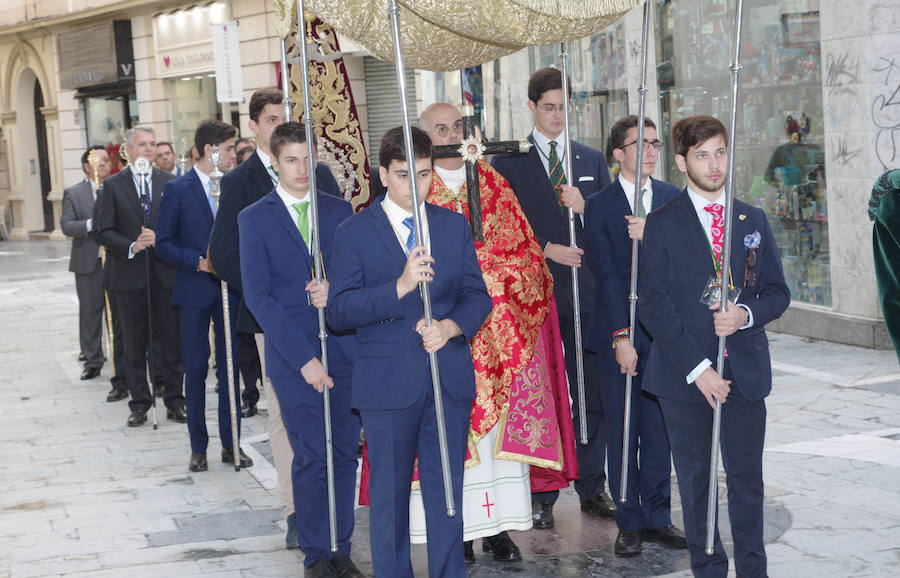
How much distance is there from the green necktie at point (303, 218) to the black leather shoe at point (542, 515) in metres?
1.83

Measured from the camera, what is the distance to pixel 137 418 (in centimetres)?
961

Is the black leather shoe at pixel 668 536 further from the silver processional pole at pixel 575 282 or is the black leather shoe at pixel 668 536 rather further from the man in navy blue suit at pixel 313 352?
the man in navy blue suit at pixel 313 352

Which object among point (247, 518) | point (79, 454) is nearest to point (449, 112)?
point (247, 518)

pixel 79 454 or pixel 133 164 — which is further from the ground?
pixel 133 164

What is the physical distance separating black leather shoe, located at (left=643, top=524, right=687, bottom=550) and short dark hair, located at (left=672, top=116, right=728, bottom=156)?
194 cm

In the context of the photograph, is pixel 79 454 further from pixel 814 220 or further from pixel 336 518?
pixel 814 220

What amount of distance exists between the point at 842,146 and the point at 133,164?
6001mm

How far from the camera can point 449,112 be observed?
5.86m

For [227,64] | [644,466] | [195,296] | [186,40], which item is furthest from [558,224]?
[186,40]

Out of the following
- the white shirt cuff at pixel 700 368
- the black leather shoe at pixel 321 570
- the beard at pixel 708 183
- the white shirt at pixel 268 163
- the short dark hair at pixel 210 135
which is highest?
the short dark hair at pixel 210 135

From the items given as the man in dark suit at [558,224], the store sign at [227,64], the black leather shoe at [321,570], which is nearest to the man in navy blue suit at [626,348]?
the man in dark suit at [558,224]

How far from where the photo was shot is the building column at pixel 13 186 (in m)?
35.9

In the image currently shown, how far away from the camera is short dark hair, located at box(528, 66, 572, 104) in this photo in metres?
6.42

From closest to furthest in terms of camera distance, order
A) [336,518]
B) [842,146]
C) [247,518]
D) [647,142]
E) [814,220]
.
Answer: [336,518], [647,142], [247,518], [842,146], [814,220]
